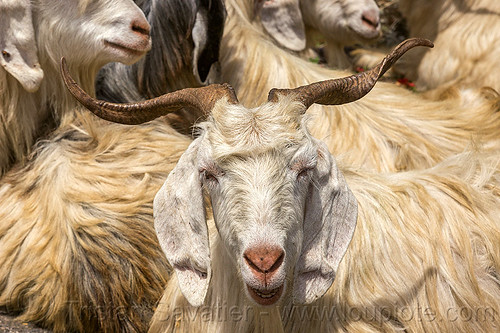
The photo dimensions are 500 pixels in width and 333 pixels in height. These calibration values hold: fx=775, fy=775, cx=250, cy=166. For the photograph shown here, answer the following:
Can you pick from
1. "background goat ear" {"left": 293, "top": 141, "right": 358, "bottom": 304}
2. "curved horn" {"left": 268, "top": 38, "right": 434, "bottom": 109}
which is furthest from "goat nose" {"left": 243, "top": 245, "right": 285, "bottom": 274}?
"curved horn" {"left": 268, "top": 38, "right": 434, "bottom": 109}

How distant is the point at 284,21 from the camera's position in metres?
5.79

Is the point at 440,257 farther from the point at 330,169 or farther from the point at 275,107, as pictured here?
the point at 275,107

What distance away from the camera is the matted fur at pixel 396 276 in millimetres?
3111

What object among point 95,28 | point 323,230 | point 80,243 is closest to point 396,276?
point 323,230

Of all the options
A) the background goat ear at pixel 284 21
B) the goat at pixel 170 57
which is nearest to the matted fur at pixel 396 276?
the goat at pixel 170 57

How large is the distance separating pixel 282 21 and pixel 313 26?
0.55m

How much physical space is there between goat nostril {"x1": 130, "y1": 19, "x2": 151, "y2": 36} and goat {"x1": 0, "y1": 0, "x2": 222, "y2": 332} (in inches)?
4.5

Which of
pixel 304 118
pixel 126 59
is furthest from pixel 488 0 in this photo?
pixel 304 118

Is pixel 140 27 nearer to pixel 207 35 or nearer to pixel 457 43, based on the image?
pixel 207 35

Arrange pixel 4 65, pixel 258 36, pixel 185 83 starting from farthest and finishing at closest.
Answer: pixel 258 36 < pixel 185 83 < pixel 4 65

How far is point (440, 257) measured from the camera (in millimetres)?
3326

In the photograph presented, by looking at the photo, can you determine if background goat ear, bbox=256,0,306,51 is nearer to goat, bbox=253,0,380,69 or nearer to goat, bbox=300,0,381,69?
goat, bbox=253,0,380,69

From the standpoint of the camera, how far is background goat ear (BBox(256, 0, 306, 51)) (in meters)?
5.71

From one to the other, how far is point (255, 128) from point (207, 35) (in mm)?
2147
